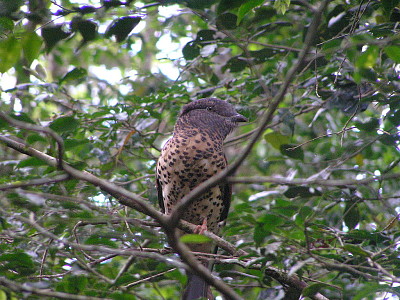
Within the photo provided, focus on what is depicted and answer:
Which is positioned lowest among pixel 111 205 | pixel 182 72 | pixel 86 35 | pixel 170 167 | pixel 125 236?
pixel 111 205

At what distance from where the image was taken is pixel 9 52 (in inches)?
85.2

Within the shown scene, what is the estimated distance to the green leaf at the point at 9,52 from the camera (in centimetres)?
216

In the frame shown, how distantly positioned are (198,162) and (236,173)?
3.55 ft

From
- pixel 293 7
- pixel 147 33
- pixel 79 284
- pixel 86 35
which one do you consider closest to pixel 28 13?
pixel 86 35

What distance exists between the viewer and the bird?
3979 mm

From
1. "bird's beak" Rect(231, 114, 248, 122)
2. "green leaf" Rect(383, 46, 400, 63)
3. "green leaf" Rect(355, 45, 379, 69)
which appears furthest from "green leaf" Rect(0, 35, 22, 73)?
"bird's beak" Rect(231, 114, 248, 122)

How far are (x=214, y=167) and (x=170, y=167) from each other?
370mm

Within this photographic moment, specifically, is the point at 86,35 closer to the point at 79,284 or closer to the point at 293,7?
the point at 79,284

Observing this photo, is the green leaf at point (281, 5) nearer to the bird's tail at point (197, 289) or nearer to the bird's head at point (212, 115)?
the bird's head at point (212, 115)

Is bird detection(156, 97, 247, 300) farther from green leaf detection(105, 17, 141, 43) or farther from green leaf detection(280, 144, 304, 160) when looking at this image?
green leaf detection(105, 17, 141, 43)

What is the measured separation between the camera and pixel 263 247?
92.4 inches

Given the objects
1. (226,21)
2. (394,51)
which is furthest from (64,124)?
(226,21)

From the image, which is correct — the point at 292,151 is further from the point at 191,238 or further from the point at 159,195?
the point at 191,238

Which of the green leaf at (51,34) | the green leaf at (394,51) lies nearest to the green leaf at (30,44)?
the green leaf at (51,34)
